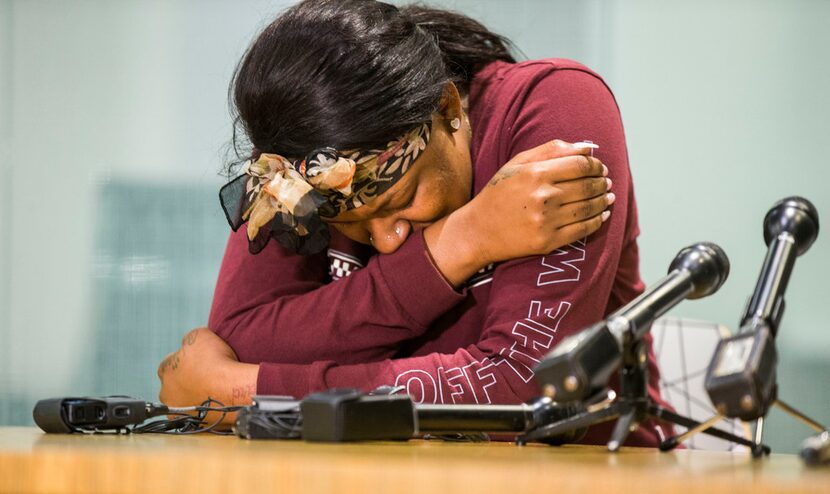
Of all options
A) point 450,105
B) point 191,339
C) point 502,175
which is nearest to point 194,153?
point 191,339

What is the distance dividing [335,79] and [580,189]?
1.06ft

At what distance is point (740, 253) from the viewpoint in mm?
2201

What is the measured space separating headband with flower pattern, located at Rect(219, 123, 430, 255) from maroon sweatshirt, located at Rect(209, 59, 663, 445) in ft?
0.33

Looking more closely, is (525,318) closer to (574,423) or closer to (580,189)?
(580,189)

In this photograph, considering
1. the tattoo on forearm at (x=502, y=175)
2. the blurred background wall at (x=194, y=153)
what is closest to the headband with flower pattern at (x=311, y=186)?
the tattoo on forearm at (x=502, y=175)

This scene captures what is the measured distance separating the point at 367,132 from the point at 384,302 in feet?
0.76

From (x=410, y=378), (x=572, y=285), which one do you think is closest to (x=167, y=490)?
(x=410, y=378)

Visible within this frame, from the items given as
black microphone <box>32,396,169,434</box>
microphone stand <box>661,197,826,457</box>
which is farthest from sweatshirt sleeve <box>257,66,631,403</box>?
microphone stand <box>661,197,826,457</box>

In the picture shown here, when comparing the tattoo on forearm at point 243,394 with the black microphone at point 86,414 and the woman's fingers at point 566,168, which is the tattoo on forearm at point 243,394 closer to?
the black microphone at point 86,414

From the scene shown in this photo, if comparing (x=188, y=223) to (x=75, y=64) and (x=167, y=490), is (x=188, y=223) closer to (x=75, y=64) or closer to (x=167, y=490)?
(x=75, y=64)

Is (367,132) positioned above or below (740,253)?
above

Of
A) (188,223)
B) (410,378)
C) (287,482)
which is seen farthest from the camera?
(188,223)

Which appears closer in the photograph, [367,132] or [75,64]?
[367,132]

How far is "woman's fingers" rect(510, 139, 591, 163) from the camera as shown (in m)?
1.12
